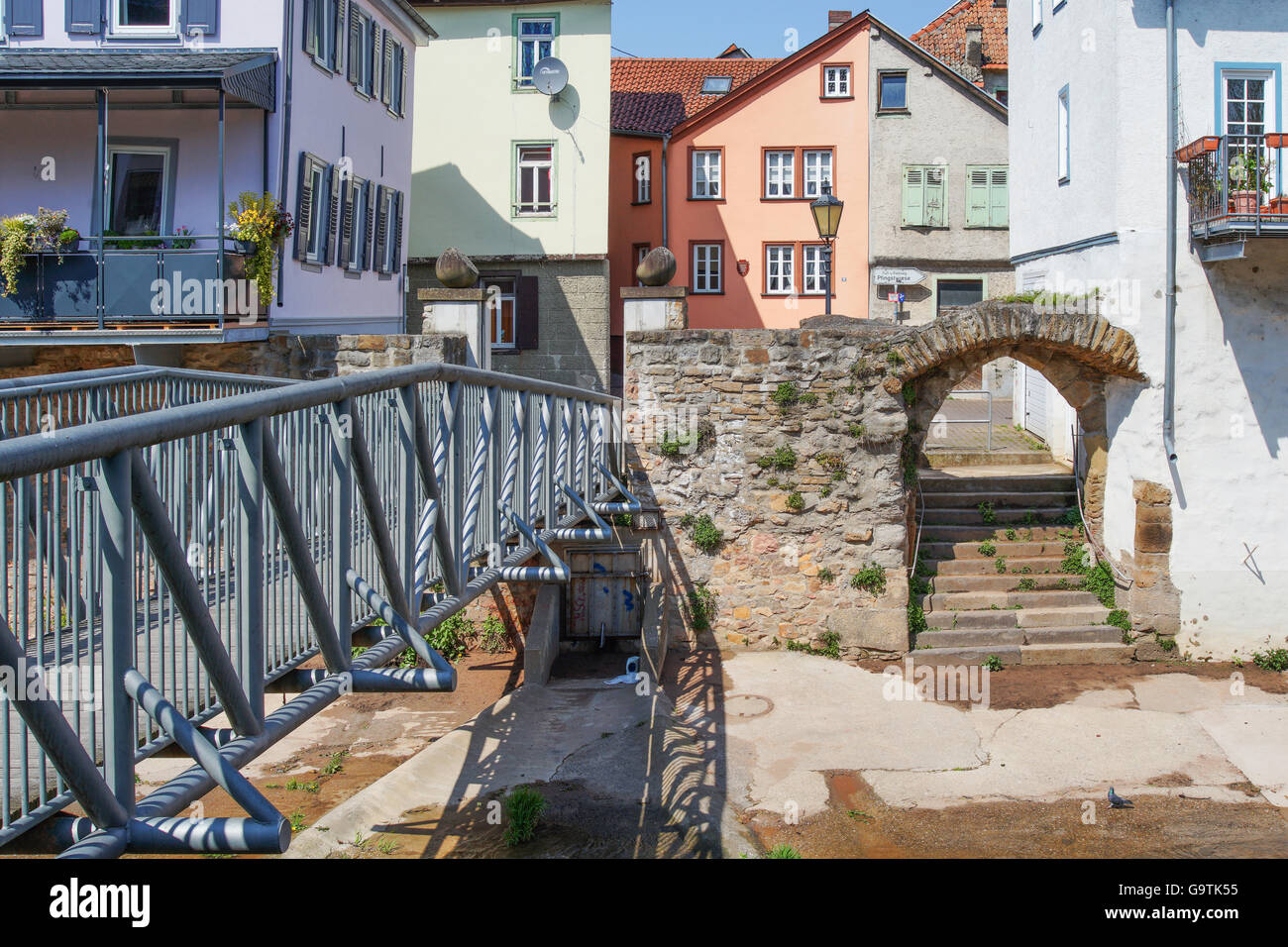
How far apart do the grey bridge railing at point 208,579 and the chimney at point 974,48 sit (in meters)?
27.8

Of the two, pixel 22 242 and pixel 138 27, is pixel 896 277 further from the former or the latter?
pixel 22 242

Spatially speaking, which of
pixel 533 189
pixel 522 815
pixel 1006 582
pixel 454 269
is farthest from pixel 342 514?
pixel 533 189

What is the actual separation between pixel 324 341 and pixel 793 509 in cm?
596

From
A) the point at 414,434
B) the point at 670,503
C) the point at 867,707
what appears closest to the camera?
the point at 414,434

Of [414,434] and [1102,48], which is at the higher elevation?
[1102,48]

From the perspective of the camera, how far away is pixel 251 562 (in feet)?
11.8

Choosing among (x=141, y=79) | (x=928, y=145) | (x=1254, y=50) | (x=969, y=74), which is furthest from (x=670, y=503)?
(x=969, y=74)

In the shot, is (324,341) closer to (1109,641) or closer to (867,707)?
(867,707)

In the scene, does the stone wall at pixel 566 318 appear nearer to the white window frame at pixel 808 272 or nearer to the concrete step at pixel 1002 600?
the white window frame at pixel 808 272

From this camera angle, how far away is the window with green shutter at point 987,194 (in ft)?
88.8

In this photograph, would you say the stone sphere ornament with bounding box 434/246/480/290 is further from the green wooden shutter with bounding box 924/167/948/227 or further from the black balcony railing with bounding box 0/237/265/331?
the green wooden shutter with bounding box 924/167/948/227

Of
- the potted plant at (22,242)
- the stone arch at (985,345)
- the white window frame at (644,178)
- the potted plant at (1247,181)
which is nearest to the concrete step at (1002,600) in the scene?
the stone arch at (985,345)

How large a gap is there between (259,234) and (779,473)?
672 centimetres

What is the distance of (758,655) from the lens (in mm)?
13828
